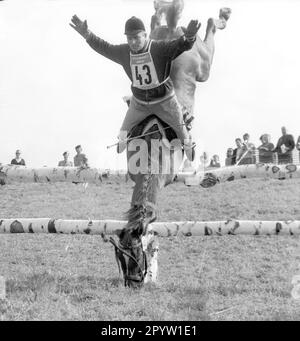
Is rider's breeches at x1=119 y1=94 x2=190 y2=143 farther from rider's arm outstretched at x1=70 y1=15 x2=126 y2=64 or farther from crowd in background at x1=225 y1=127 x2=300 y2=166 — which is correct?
crowd in background at x1=225 y1=127 x2=300 y2=166

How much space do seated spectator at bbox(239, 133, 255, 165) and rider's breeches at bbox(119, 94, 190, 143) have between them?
24.1 ft

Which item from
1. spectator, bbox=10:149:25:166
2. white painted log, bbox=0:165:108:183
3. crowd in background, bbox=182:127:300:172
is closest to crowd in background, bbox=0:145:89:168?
spectator, bbox=10:149:25:166

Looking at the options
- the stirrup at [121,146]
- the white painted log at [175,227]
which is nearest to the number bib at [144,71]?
the stirrup at [121,146]

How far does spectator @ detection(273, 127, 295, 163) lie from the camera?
13.0 m

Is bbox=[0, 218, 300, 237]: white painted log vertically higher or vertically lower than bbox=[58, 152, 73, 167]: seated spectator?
lower

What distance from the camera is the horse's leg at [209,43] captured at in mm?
6145

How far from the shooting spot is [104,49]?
584cm

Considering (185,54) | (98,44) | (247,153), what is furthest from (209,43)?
(247,153)

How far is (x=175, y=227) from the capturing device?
602 centimetres

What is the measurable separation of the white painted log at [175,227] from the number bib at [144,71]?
153cm

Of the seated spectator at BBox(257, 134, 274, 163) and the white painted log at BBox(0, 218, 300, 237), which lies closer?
the white painted log at BBox(0, 218, 300, 237)

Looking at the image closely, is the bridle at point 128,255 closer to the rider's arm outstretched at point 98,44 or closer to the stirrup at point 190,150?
the stirrup at point 190,150

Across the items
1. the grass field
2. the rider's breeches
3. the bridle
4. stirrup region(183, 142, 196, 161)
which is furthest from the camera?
stirrup region(183, 142, 196, 161)

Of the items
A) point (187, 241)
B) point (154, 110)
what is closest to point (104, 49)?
point (154, 110)
